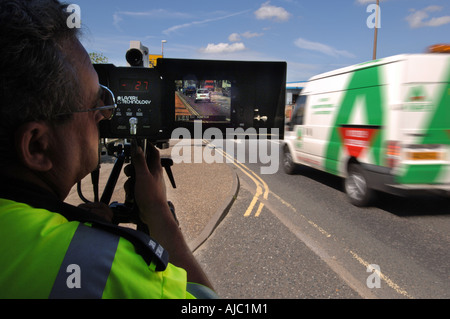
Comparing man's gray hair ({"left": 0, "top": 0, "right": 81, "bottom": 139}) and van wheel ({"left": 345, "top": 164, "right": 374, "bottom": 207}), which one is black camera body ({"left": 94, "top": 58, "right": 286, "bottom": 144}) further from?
van wheel ({"left": 345, "top": 164, "right": 374, "bottom": 207})

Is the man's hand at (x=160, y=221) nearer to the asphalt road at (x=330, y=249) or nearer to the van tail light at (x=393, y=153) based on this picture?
the asphalt road at (x=330, y=249)

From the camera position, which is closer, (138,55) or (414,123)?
(138,55)

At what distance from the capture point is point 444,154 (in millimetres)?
5211

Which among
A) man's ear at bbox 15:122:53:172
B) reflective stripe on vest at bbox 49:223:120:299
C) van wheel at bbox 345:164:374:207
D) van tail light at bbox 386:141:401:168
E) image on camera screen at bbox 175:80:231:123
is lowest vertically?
van wheel at bbox 345:164:374:207

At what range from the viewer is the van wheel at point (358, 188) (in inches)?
235

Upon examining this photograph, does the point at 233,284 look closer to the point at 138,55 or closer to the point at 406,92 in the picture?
the point at 138,55

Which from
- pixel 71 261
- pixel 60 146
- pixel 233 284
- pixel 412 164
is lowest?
pixel 233 284

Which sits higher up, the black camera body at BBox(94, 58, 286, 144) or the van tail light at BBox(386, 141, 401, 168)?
the black camera body at BBox(94, 58, 286, 144)

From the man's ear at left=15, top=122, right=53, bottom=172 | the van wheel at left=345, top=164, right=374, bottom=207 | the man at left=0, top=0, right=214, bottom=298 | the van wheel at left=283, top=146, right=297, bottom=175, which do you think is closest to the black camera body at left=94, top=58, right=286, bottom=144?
the man at left=0, top=0, right=214, bottom=298

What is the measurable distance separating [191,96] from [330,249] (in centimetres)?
322

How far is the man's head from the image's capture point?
711 millimetres

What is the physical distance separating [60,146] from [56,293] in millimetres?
374

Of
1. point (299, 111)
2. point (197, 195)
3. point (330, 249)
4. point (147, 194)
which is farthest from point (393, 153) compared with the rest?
point (147, 194)
